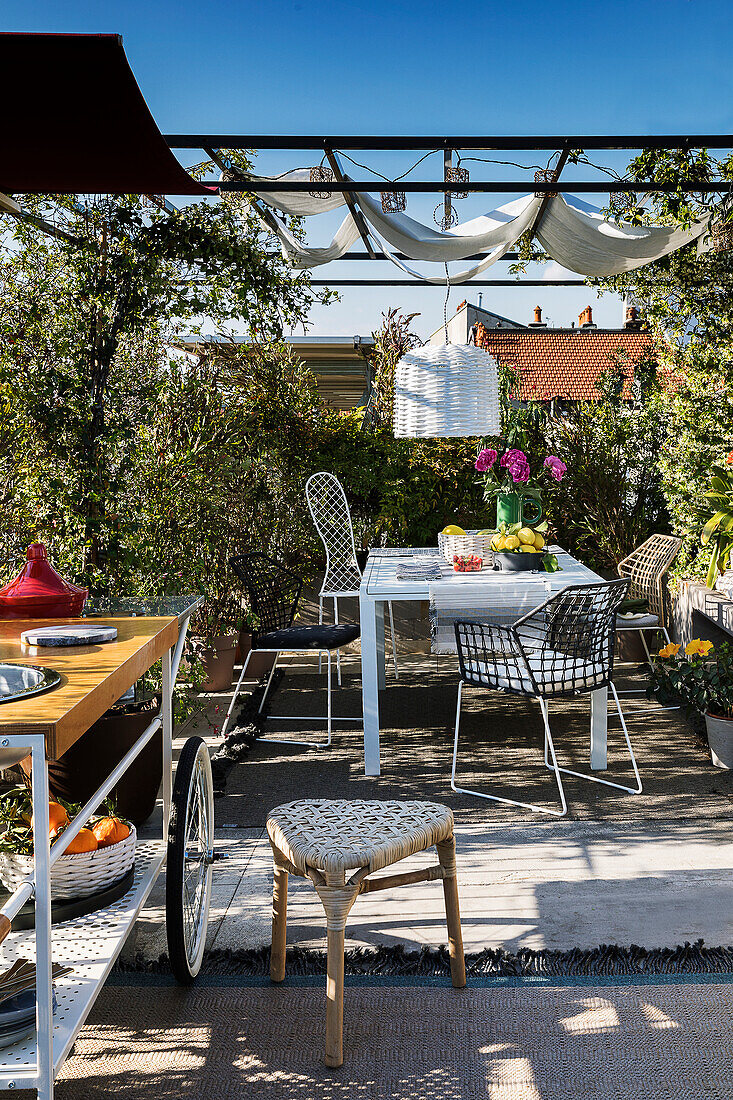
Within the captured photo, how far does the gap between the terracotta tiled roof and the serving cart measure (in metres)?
14.4

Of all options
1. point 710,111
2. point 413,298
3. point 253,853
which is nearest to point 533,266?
point 413,298

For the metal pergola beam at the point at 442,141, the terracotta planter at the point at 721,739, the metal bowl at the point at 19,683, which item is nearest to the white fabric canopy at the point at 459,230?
the metal pergola beam at the point at 442,141

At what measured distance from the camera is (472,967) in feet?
8.10

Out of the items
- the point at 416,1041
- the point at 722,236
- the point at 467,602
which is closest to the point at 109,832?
the point at 416,1041

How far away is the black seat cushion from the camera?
15.5 feet

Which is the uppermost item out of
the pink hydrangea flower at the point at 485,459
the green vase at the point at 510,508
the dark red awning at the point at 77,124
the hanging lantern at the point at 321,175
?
the hanging lantern at the point at 321,175

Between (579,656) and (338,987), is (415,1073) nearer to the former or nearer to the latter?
(338,987)

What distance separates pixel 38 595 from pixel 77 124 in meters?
1.16

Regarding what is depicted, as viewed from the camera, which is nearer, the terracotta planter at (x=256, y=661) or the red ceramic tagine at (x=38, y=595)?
the red ceramic tagine at (x=38, y=595)

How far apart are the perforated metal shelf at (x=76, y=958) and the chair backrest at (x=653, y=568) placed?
4210 millimetres

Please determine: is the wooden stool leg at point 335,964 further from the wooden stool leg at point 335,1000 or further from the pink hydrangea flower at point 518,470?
the pink hydrangea flower at point 518,470

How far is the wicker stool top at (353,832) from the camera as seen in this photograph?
209 cm

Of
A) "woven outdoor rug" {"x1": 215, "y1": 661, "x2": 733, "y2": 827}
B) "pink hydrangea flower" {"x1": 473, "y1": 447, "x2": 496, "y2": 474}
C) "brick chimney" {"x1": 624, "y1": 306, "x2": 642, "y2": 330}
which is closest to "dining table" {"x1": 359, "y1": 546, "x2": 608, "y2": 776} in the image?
"woven outdoor rug" {"x1": 215, "y1": 661, "x2": 733, "y2": 827}

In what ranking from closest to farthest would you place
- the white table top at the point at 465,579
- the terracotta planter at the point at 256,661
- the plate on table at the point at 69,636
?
1. the plate on table at the point at 69,636
2. the white table top at the point at 465,579
3. the terracotta planter at the point at 256,661
